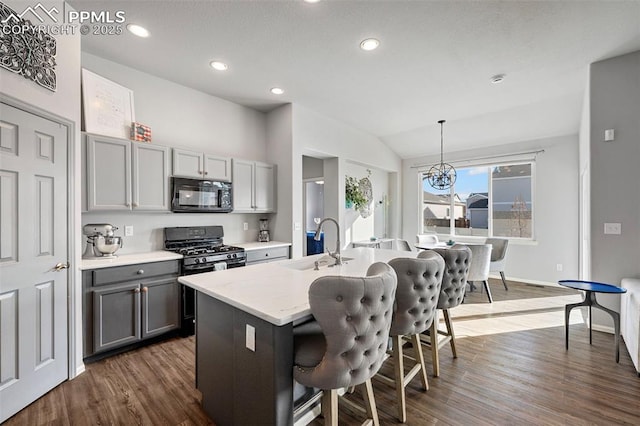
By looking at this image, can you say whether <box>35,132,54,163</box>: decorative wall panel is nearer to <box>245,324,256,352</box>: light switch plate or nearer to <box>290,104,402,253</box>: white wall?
<box>245,324,256,352</box>: light switch plate

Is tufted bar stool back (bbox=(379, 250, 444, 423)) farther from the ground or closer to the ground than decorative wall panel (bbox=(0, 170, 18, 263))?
closer to the ground

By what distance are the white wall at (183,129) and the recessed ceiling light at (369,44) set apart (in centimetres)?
229

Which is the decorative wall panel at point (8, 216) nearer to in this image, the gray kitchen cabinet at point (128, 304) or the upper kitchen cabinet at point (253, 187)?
the gray kitchen cabinet at point (128, 304)

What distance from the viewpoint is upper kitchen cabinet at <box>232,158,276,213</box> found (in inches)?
152

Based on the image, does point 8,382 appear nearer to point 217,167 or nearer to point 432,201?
point 217,167

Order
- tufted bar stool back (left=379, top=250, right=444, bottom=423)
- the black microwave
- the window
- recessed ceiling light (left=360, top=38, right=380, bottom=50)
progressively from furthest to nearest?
the window, the black microwave, recessed ceiling light (left=360, top=38, right=380, bottom=50), tufted bar stool back (left=379, top=250, right=444, bottom=423)

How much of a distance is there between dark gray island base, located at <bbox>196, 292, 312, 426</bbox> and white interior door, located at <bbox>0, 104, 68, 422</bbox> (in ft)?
3.96

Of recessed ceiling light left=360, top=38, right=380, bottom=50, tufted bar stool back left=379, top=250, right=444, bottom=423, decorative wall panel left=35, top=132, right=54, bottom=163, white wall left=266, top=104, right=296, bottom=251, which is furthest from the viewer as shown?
white wall left=266, top=104, right=296, bottom=251

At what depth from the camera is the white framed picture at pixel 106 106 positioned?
8.95 feet

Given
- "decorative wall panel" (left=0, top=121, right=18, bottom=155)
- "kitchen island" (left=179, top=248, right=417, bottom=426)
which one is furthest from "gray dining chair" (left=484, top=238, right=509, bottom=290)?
"decorative wall panel" (left=0, top=121, right=18, bottom=155)

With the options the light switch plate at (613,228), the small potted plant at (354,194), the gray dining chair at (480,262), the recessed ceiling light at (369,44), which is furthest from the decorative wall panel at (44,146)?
the light switch plate at (613,228)

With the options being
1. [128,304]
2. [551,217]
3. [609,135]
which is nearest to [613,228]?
[609,135]

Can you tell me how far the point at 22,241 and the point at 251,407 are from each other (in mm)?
1945

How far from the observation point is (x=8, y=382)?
5.95 ft
